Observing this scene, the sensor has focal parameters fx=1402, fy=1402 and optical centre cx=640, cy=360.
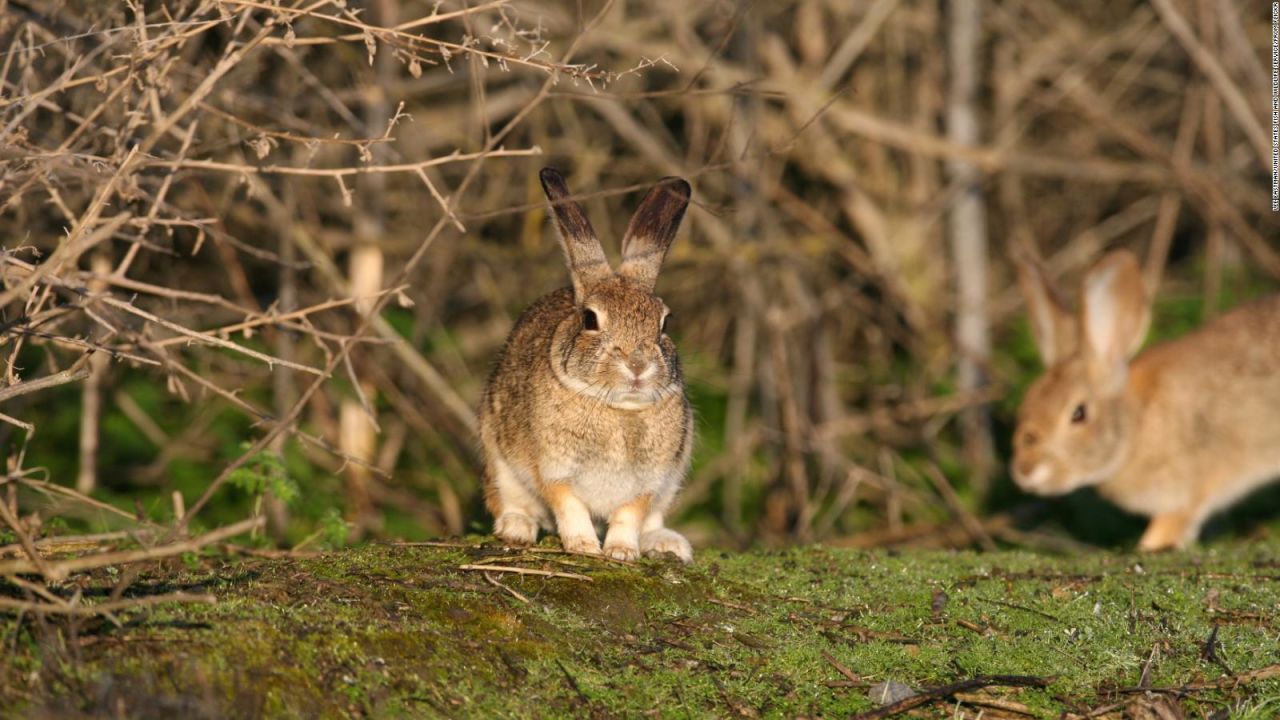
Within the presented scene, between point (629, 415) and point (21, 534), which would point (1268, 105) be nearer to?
point (629, 415)

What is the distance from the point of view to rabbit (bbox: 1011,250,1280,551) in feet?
27.0

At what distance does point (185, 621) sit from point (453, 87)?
23.5ft

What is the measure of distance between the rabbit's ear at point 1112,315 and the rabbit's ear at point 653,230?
3841 mm

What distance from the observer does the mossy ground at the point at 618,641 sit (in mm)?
3357

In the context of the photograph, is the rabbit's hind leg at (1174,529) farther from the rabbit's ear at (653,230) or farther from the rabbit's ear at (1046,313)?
the rabbit's ear at (653,230)

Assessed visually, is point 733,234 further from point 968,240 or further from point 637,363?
point 637,363

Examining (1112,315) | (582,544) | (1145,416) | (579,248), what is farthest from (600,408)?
(1145,416)

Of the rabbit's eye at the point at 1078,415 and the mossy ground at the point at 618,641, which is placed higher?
the rabbit's eye at the point at 1078,415

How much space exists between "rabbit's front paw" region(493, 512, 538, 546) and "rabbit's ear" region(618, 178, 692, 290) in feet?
3.30

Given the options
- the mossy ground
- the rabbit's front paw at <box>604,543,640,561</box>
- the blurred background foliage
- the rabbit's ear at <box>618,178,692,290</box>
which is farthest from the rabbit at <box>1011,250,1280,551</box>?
the rabbit's front paw at <box>604,543,640,561</box>

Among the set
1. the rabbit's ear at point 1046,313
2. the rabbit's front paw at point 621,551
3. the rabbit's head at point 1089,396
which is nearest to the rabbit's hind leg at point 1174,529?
the rabbit's head at point 1089,396

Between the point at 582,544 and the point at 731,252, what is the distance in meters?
4.29

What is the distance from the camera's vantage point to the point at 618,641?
4062 millimetres

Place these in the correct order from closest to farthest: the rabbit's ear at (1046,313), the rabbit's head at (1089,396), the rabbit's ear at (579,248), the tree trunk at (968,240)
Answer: the rabbit's ear at (579,248) < the rabbit's head at (1089,396) < the rabbit's ear at (1046,313) < the tree trunk at (968,240)
